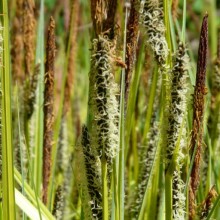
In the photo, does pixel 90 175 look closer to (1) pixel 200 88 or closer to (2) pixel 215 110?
(1) pixel 200 88

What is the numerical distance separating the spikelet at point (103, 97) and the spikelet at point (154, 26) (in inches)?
4.1

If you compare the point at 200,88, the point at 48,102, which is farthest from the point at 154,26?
the point at 48,102

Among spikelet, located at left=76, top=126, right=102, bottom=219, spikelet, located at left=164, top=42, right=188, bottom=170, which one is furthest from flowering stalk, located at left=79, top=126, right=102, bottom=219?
spikelet, located at left=164, top=42, right=188, bottom=170

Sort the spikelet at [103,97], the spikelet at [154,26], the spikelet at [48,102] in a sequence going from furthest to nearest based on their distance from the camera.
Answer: the spikelet at [48,102]
the spikelet at [154,26]
the spikelet at [103,97]

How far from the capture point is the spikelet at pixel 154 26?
0.85 meters

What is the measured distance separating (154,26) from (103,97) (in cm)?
17

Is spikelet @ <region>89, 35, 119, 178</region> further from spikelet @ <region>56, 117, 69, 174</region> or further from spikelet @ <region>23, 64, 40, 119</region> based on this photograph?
spikelet @ <region>56, 117, 69, 174</region>

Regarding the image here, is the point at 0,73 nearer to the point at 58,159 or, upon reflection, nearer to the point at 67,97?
the point at 67,97

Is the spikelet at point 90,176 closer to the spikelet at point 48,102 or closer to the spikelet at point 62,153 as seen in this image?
the spikelet at point 48,102

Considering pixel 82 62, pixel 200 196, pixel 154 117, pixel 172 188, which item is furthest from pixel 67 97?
pixel 82 62

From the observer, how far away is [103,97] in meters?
0.73

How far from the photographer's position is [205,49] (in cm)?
87

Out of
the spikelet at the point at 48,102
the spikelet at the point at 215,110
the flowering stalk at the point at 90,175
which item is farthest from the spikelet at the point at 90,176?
the spikelet at the point at 215,110

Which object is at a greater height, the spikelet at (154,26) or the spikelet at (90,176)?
the spikelet at (154,26)
